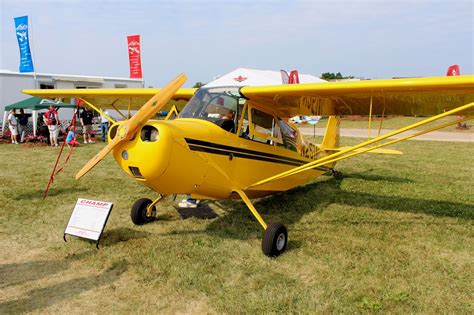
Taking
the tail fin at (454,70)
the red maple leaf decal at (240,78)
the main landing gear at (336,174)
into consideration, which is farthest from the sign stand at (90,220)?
the tail fin at (454,70)

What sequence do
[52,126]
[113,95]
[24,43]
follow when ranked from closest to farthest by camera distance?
1. [113,95]
2. [52,126]
3. [24,43]

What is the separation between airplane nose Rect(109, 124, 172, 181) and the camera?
13.2ft

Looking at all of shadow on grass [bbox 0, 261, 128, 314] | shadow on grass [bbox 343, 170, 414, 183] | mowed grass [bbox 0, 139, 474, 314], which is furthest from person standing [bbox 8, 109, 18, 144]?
shadow on grass [bbox 0, 261, 128, 314]

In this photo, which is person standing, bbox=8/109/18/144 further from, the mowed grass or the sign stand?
the sign stand

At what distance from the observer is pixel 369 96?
542 cm

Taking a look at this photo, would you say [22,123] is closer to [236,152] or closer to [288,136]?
[288,136]

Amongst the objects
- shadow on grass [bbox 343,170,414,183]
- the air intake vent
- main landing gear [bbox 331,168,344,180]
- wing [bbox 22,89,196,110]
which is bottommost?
shadow on grass [bbox 343,170,414,183]

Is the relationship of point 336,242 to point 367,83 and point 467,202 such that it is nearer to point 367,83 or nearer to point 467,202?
point 367,83

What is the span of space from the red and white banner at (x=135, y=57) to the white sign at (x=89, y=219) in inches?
925

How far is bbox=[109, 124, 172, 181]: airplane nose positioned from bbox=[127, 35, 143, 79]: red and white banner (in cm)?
2445

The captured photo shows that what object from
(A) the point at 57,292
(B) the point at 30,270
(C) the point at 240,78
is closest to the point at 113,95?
(B) the point at 30,270

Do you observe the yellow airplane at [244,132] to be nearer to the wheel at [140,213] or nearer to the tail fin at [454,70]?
the wheel at [140,213]

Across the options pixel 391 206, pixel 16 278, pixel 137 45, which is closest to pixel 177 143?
pixel 16 278

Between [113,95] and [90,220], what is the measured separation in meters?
3.06
